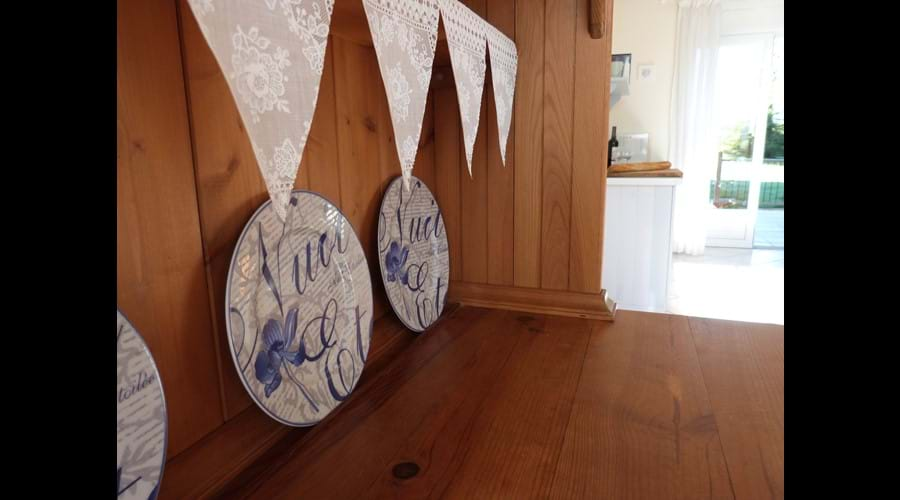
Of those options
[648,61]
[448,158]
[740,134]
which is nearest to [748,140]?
[740,134]

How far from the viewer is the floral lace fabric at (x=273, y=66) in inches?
15.2

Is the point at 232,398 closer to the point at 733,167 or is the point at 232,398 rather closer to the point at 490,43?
the point at 490,43

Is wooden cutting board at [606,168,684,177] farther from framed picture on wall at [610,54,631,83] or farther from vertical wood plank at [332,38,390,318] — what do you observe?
framed picture on wall at [610,54,631,83]

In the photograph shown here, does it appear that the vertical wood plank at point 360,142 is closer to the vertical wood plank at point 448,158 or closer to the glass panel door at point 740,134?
the vertical wood plank at point 448,158

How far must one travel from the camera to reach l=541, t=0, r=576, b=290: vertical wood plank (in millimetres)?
1215

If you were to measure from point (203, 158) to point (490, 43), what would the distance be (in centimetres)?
61

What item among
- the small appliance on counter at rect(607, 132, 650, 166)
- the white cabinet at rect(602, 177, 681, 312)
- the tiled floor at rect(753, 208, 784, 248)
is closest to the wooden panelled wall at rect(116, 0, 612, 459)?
the white cabinet at rect(602, 177, 681, 312)

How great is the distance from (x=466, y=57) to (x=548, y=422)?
24.6 inches

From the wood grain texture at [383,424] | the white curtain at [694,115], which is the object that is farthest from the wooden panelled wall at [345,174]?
the white curtain at [694,115]

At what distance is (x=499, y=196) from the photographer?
53.2 inches

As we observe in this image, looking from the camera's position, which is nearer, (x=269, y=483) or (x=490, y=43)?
(x=269, y=483)
